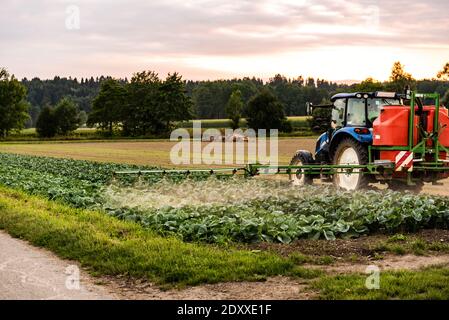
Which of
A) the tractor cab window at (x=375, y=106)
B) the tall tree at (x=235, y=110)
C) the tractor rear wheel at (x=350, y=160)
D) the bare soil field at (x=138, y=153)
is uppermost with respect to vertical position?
the tall tree at (x=235, y=110)

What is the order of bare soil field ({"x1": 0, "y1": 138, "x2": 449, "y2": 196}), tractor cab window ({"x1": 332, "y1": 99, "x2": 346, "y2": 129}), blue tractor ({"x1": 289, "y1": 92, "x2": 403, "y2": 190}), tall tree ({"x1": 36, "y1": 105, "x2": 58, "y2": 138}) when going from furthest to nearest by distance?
tall tree ({"x1": 36, "y1": 105, "x2": 58, "y2": 138})
bare soil field ({"x1": 0, "y1": 138, "x2": 449, "y2": 196})
tractor cab window ({"x1": 332, "y1": 99, "x2": 346, "y2": 129})
blue tractor ({"x1": 289, "y1": 92, "x2": 403, "y2": 190})

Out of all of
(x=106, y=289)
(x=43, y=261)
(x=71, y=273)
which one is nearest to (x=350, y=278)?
(x=106, y=289)

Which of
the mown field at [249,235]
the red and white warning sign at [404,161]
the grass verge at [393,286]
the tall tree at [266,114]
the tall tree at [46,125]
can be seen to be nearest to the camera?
the grass verge at [393,286]

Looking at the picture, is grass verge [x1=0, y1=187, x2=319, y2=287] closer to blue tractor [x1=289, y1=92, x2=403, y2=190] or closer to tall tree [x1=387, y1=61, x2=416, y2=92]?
blue tractor [x1=289, y1=92, x2=403, y2=190]

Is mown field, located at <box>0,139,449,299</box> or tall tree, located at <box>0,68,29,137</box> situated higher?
tall tree, located at <box>0,68,29,137</box>

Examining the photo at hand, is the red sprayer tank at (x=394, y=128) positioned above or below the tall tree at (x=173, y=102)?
below

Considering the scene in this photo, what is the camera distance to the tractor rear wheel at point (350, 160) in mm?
15547

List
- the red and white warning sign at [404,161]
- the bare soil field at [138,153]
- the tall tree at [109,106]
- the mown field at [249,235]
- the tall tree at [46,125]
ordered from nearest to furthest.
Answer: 1. the mown field at [249,235]
2. the red and white warning sign at [404,161]
3. the bare soil field at [138,153]
4. the tall tree at [109,106]
5. the tall tree at [46,125]

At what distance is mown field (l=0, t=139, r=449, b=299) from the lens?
7.52 meters

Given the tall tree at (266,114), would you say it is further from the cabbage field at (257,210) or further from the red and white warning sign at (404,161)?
the red and white warning sign at (404,161)

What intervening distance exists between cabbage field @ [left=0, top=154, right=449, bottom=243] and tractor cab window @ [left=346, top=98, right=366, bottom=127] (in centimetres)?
230

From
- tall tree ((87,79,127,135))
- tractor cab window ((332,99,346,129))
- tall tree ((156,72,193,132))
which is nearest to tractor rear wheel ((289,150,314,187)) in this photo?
tractor cab window ((332,99,346,129))

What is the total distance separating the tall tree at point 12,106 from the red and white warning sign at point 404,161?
9036 cm

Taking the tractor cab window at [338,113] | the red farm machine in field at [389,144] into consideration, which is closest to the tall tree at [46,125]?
the tractor cab window at [338,113]
